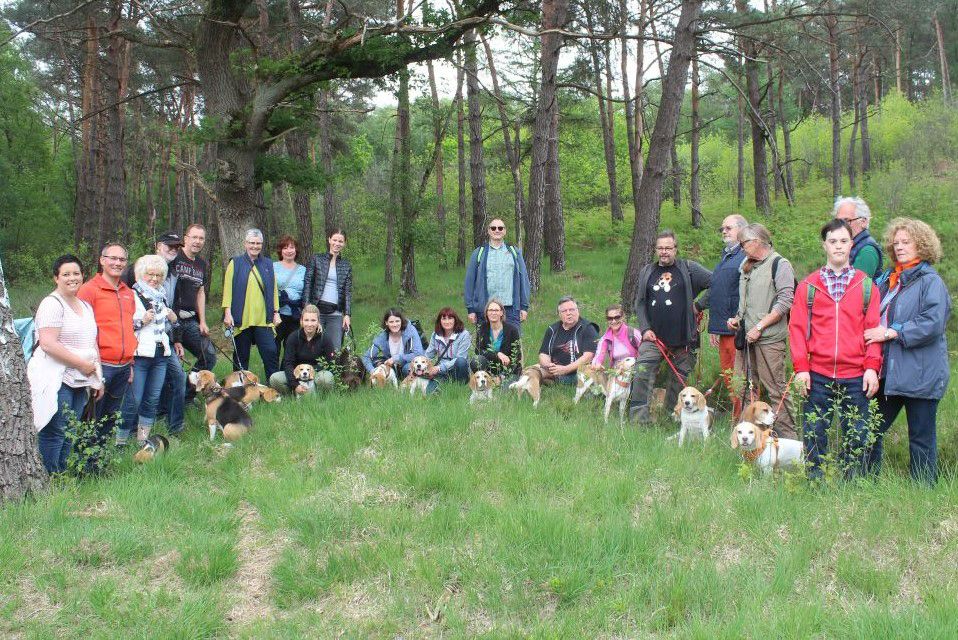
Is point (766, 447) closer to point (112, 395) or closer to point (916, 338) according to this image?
point (916, 338)

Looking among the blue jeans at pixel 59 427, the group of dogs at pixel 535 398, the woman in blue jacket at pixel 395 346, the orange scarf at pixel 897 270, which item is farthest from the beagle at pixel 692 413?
the blue jeans at pixel 59 427

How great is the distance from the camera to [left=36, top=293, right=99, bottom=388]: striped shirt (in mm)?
5055

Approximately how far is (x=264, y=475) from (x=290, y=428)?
40.8 inches

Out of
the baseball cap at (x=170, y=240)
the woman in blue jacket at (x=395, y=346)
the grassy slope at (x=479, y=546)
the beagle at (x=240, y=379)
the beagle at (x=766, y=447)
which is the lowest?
the grassy slope at (x=479, y=546)

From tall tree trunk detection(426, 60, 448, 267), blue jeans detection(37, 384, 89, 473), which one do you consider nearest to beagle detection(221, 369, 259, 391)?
blue jeans detection(37, 384, 89, 473)

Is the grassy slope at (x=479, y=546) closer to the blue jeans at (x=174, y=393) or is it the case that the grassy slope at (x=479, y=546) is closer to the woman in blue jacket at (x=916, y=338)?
the woman in blue jacket at (x=916, y=338)

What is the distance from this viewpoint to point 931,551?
12.5 feet

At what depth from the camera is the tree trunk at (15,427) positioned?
4695 millimetres

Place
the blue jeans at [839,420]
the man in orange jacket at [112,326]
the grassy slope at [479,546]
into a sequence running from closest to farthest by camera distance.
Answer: the grassy slope at [479,546]
the blue jeans at [839,420]
the man in orange jacket at [112,326]

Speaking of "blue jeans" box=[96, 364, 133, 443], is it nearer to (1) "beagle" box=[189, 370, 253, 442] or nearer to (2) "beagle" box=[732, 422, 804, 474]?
(1) "beagle" box=[189, 370, 253, 442]

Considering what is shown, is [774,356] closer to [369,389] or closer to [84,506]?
[369,389]

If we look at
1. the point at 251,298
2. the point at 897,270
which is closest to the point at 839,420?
the point at 897,270

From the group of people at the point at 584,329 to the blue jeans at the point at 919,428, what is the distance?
0.4 inches

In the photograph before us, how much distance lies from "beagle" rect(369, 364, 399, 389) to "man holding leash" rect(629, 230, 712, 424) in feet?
9.19
